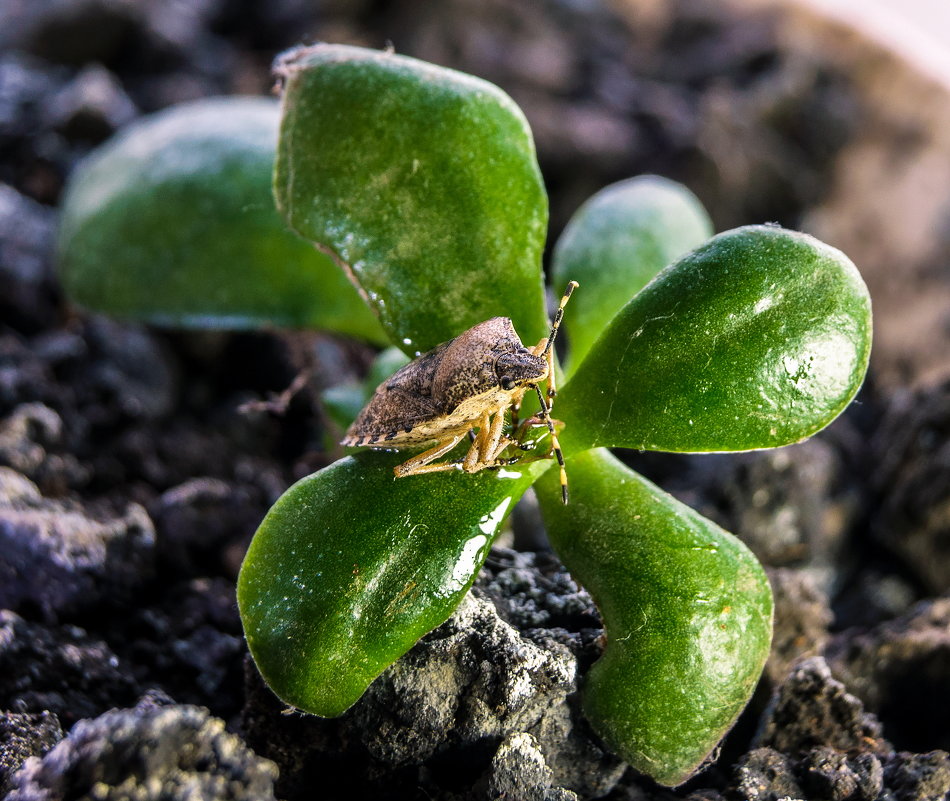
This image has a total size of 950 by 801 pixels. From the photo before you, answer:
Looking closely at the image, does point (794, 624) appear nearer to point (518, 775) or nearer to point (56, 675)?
point (518, 775)

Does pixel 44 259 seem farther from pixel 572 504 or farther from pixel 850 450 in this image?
pixel 850 450

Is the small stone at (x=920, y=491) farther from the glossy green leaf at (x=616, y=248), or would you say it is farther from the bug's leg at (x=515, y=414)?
the bug's leg at (x=515, y=414)

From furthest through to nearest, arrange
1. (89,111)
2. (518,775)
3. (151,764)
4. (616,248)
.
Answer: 1. (89,111)
2. (616,248)
3. (518,775)
4. (151,764)

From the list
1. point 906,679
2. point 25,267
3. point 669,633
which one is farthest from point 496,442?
point 25,267

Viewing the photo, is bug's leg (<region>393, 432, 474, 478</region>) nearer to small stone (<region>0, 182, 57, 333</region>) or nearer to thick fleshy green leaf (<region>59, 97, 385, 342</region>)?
thick fleshy green leaf (<region>59, 97, 385, 342</region>)

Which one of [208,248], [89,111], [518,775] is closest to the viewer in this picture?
[518,775]
